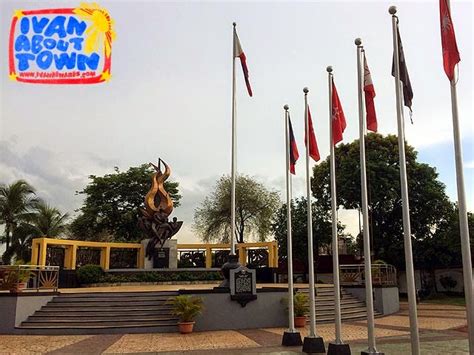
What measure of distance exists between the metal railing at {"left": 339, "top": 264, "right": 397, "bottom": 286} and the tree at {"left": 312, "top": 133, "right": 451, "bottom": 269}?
384 inches

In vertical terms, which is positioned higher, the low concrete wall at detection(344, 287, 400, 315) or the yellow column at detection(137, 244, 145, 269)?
the yellow column at detection(137, 244, 145, 269)

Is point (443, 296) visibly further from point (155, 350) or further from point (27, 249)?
point (27, 249)

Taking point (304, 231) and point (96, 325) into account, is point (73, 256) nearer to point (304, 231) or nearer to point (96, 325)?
point (96, 325)

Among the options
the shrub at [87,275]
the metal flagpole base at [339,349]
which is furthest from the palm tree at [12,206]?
the metal flagpole base at [339,349]

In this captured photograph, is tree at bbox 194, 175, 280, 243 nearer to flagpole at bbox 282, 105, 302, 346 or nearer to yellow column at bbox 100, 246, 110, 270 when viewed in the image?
yellow column at bbox 100, 246, 110, 270

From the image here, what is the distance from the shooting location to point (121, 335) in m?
12.4

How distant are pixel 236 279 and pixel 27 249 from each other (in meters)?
22.1

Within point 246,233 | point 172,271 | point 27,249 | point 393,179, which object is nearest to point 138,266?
point 172,271

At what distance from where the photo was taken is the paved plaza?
32.3ft

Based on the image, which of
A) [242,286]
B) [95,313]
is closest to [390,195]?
[242,286]

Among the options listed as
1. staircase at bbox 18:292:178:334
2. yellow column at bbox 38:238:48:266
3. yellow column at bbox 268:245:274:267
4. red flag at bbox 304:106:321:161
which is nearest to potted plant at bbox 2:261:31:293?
staircase at bbox 18:292:178:334

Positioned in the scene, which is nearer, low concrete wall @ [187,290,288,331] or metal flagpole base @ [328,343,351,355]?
metal flagpole base @ [328,343,351,355]

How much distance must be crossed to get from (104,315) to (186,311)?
9.04ft

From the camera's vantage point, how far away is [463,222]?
629 centimetres
